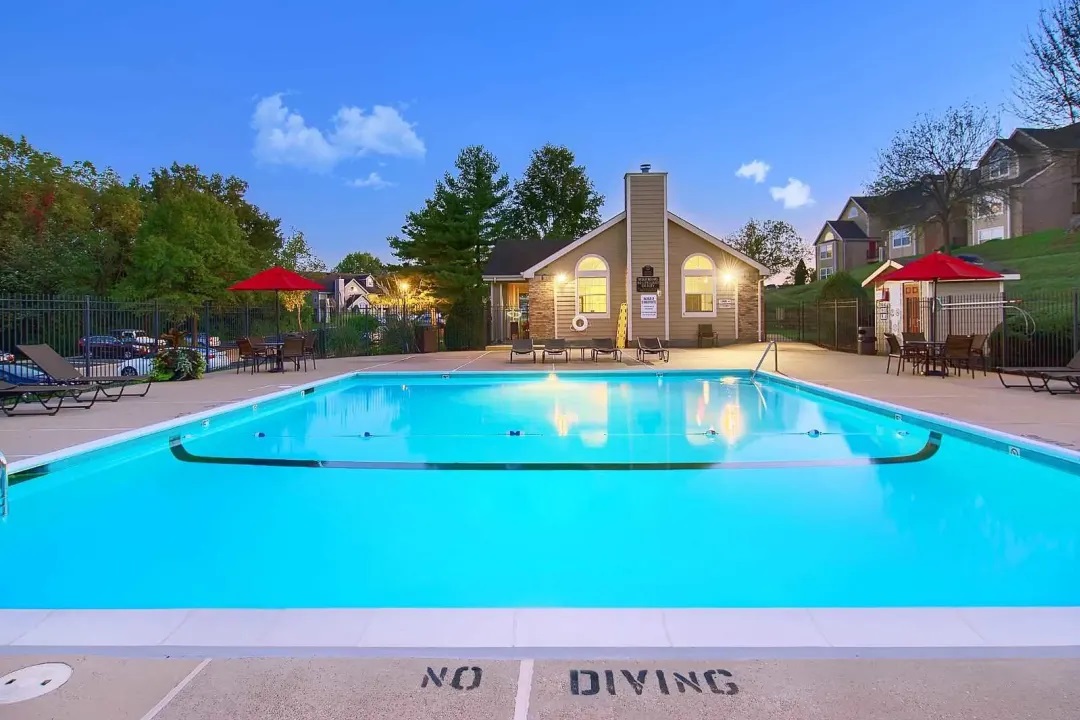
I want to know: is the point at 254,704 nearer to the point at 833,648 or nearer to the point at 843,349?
the point at 833,648

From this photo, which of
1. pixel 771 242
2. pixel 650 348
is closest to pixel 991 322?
pixel 650 348

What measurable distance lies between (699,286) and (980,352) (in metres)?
10.1

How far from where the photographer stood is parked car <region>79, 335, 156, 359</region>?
58.5ft

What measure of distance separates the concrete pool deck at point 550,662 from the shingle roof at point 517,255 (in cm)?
2300

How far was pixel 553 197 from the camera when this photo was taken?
155 feet

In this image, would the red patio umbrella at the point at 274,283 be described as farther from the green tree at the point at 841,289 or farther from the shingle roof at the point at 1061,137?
the shingle roof at the point at 1061,137

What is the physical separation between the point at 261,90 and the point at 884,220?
36569 mm

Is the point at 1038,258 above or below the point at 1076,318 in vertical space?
above

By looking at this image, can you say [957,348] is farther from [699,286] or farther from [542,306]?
[542,306]

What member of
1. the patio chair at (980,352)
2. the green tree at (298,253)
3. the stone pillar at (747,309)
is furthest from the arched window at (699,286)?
the green tree at (298,253)

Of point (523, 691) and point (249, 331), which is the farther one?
point (249, 331)

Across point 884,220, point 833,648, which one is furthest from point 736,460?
point 884,220

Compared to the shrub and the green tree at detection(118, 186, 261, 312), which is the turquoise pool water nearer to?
the shrub

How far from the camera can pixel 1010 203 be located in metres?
38.4
